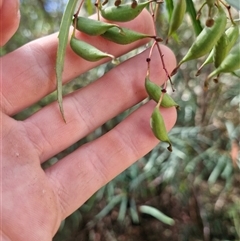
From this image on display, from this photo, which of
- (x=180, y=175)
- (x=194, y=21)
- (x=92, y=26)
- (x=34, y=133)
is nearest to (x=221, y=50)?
(x=194, y=21)

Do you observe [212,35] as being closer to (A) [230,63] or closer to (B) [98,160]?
(A) [230,63]

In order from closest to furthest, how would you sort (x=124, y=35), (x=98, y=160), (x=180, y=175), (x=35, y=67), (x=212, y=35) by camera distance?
1. (x=212, y=35)
2. (x=124, y=35)
3. (x=35, y=67)
4. (x=98, y=160)
5. (x=180, y=175)

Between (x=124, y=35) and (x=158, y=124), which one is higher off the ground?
(x=124, y=35)

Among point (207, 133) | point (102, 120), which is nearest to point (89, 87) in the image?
point (102, 120)

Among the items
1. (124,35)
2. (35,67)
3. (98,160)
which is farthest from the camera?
(98,160)

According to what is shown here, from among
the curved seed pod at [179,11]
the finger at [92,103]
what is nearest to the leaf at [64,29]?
the curved seed pod at [179,11]

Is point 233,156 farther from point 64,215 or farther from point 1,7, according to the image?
point 1,7

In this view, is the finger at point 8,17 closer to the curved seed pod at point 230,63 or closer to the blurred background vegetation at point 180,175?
the curved seed pod at point 230,63
